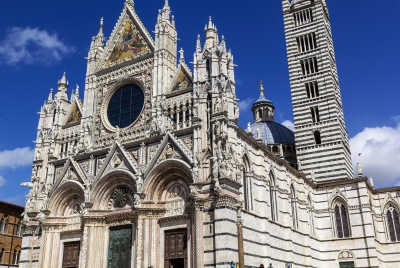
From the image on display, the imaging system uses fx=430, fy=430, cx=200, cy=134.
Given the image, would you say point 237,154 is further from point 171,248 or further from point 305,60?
point 305,60

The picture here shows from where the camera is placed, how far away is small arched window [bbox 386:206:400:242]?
116ft

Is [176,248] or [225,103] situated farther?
[225,103]

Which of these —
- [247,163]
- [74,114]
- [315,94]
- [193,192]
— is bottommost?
[193,192]

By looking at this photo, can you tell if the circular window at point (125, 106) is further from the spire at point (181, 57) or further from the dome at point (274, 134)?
the dome at point (274, 134)

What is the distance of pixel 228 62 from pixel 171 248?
11028mm

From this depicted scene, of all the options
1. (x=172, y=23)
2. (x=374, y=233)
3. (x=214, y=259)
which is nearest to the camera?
(x=214, y=259)

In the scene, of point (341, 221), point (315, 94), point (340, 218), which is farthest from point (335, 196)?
point (315, 94)

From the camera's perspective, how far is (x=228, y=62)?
82.7 feet

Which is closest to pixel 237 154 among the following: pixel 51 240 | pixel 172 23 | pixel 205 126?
pixel 205 126

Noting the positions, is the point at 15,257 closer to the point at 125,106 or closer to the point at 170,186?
the point at 125,106

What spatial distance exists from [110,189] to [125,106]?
569 cm

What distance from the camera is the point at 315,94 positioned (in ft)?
128

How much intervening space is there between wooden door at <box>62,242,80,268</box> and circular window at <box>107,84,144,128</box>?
8.03 metres

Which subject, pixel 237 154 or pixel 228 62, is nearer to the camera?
pixel 237 154
